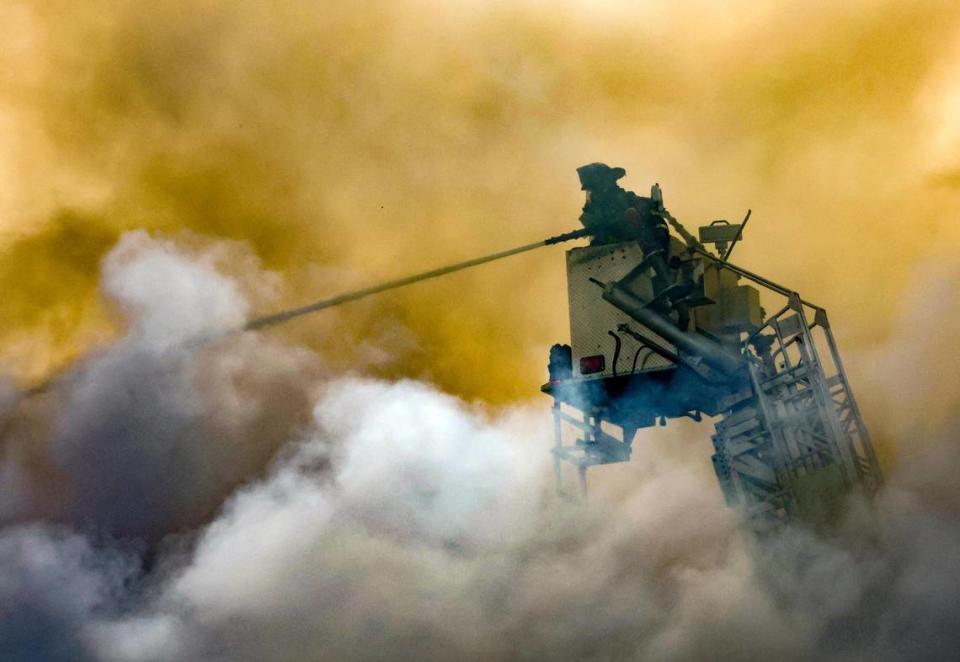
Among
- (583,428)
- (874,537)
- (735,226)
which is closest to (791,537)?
(874,537)

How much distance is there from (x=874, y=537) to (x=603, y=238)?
8.48 meters

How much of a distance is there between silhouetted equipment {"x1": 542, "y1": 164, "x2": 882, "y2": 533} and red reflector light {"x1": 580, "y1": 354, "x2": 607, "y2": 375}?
0.03m

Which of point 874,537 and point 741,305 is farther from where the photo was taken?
point 741,305

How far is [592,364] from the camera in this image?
21.5m

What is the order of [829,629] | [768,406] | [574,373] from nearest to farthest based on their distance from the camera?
[829,629], [768,406], [574,373]

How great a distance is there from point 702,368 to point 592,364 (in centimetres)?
239

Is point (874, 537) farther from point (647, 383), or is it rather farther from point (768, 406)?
point (647, 383)

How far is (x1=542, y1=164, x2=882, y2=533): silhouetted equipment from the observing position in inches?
779

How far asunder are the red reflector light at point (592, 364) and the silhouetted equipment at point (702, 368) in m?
0.03

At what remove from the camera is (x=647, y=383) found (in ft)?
70.6

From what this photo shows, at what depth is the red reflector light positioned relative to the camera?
21.4 metres

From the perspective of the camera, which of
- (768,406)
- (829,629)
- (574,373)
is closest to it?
(829,629)

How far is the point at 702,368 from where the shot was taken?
815 inches

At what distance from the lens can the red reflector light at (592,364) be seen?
843 inches
